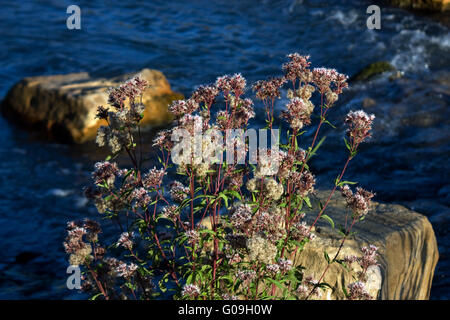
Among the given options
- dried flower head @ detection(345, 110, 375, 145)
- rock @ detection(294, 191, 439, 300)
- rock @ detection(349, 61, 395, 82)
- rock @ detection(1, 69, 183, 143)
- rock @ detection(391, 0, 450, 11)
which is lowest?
rock @ detection(294, 191, 439, 300)

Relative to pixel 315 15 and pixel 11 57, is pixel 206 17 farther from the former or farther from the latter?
pixel 11 57

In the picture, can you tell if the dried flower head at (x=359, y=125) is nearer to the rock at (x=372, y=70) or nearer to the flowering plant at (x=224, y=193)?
the flowering plant at (x=224, y=193)

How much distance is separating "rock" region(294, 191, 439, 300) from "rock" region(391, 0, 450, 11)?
12101 mm

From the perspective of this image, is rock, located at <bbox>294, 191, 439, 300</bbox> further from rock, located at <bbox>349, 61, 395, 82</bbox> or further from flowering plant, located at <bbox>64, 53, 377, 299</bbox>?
rock, located at <bbox>349, 61, 395, 82</bbox>

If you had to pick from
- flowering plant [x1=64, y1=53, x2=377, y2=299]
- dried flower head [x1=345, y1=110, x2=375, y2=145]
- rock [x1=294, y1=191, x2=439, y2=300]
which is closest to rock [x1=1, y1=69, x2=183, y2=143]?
rock [x1=294, y1=191, x2=439, y2=300]

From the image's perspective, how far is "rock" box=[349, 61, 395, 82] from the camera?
1262 cm

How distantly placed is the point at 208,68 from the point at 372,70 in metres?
4.30

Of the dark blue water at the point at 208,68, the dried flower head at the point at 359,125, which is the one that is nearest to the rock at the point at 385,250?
the dark blue water at the point at 208,68

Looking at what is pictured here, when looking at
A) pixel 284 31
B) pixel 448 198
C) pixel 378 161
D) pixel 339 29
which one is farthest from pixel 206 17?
pixel 448 198

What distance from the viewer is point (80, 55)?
599 inches

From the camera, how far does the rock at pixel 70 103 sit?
428 inches

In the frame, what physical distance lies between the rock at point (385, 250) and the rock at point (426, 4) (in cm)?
1210
